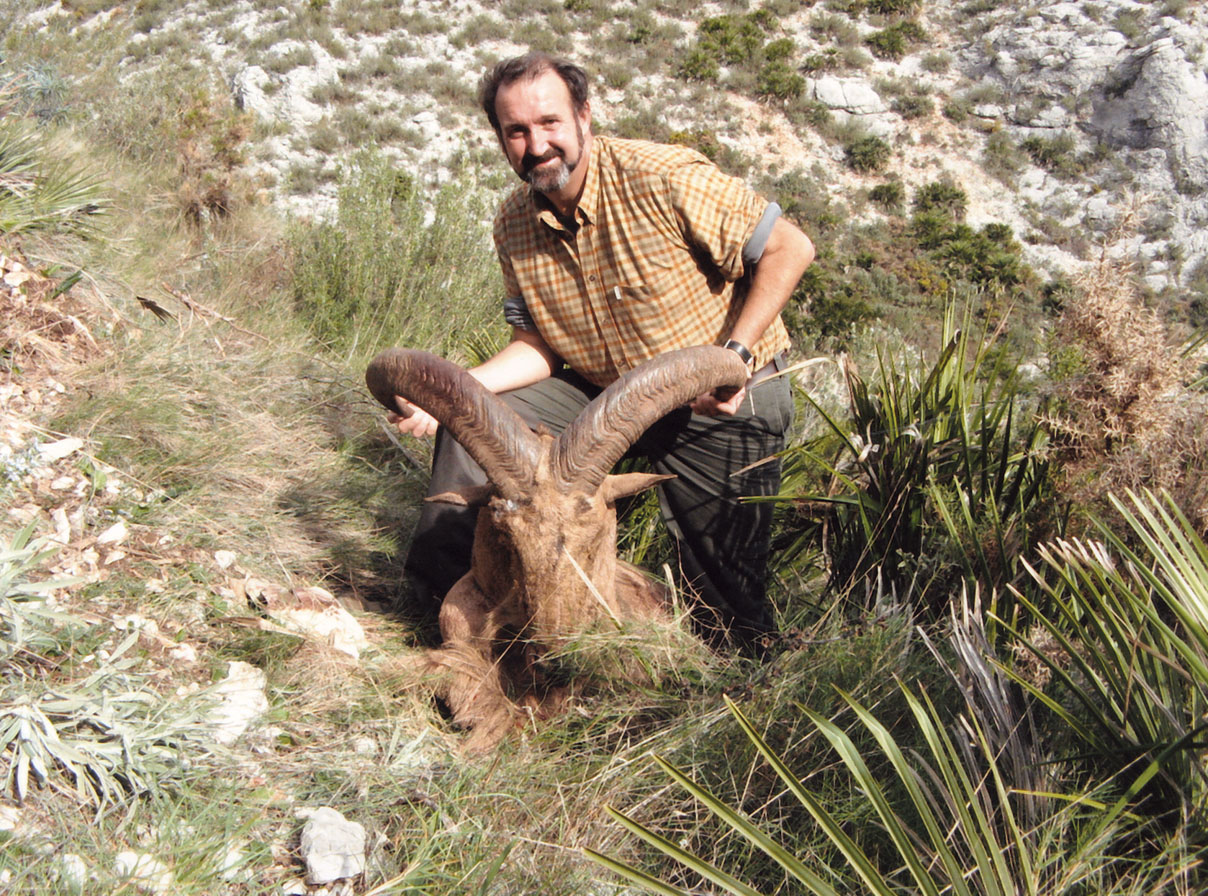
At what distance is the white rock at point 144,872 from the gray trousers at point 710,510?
1909 millimetres

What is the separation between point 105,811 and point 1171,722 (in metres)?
2.67

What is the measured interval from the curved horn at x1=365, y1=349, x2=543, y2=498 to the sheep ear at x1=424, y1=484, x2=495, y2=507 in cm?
22

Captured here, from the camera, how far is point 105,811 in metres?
2.56

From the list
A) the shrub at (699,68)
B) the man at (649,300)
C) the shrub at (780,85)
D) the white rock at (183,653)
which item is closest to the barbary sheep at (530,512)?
the man at (649,300)

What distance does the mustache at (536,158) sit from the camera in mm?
3998

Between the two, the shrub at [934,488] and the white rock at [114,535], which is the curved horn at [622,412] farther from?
the white rock at [114,535]

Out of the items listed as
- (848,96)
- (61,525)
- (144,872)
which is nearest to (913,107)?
(848,96)

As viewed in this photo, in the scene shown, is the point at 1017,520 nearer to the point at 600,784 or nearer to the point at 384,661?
the point at 600,784

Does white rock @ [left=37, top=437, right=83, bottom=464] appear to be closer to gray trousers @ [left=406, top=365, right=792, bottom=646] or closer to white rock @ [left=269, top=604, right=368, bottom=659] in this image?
white rock @ [left=269, top=604, right=368, bottom=659]

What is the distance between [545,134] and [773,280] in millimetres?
1137

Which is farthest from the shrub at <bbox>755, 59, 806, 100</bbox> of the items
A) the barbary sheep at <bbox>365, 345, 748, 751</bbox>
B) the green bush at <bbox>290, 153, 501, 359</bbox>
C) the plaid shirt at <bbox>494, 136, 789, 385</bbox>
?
the barbary sheep at <bbox>365, 345, 748, 751</bbox>

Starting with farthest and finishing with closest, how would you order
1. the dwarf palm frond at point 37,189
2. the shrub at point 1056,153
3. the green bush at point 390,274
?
the shrub at point 1056,153, the green bush at point 390,274, the dwarf palm frond at point 37,189

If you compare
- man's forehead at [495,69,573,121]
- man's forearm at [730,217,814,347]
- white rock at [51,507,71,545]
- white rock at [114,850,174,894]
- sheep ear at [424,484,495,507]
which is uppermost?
man's forehead at [495,69,573,121]

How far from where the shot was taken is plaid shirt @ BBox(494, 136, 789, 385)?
392cm
